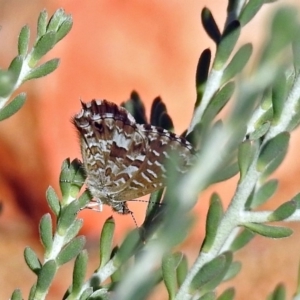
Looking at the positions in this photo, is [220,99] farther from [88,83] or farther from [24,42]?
[88,83]

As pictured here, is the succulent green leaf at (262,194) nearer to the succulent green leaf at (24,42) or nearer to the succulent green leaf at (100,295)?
the succulent green leaf at (100,295)

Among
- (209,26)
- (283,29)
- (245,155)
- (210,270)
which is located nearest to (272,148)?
(245,155)

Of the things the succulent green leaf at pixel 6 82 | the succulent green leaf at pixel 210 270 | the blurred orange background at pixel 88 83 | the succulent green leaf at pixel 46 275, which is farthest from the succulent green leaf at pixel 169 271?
the blurred orange background at pixel 88 83

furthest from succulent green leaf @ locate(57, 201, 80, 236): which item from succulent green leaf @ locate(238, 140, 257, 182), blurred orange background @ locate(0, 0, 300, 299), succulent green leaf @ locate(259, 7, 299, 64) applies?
blurred orange background @ locate(0, 0, 300, 299)

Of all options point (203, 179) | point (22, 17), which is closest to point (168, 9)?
point (22, 17)

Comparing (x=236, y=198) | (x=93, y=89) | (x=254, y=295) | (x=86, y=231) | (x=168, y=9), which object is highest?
(x=168, y=9)

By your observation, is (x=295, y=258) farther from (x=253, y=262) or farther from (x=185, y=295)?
(x=185, y=295)
